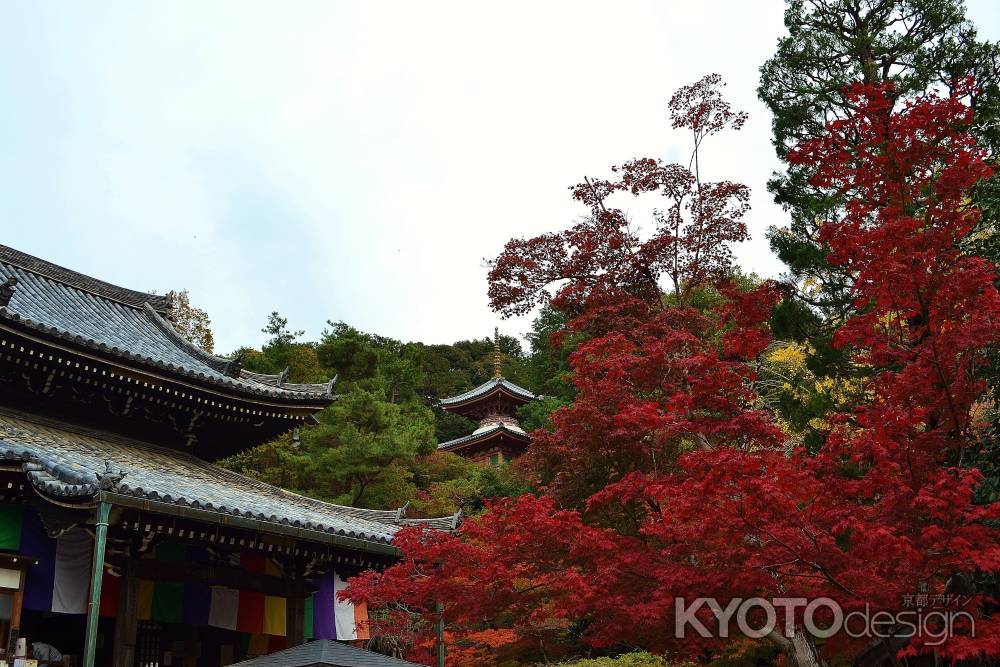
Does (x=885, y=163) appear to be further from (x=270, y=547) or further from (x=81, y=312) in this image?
(x=81, y=312)

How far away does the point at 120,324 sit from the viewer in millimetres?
15898

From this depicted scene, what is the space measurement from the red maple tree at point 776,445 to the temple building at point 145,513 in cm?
188

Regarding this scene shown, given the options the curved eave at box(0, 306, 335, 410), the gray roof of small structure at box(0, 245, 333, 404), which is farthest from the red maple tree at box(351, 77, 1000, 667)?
the gray roof of small structure at box(0, 245, 333, 404)

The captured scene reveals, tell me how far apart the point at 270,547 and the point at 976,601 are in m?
8.61

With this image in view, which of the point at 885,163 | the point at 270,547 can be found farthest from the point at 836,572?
the point at 270,547

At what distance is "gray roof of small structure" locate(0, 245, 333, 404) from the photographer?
518 inches

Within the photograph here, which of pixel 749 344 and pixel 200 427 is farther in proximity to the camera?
pixel 200 427

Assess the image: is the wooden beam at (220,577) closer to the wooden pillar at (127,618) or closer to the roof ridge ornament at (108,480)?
the wooden pillar at (127,618)

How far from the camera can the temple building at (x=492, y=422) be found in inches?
1863

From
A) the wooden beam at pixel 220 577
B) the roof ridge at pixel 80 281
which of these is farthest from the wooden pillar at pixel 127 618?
the roof ridge at pixel 80 281

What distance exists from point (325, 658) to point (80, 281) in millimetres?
11309

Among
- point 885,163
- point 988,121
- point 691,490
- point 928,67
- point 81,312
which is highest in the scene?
point 928,67

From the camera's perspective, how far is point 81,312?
15281mm

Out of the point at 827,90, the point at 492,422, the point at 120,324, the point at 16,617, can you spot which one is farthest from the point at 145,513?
the point at 492,422
